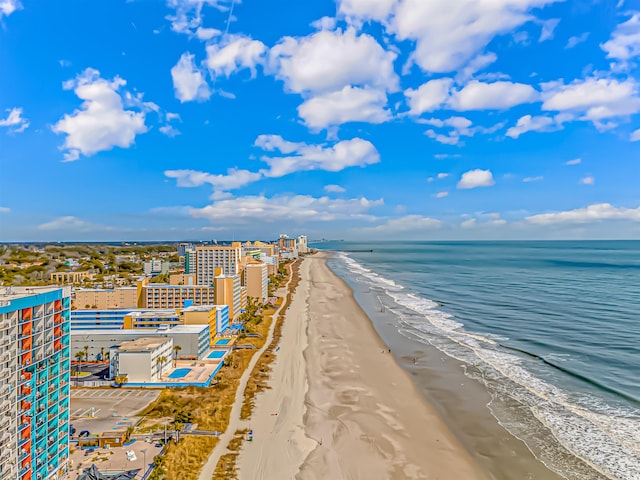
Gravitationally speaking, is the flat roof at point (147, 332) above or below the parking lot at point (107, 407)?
above

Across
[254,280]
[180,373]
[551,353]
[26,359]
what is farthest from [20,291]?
[254,280]

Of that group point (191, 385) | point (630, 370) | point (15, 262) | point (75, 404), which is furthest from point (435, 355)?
point (15, 262)

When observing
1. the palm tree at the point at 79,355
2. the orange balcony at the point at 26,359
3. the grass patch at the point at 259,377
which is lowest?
the grass patch at the point at 259,377

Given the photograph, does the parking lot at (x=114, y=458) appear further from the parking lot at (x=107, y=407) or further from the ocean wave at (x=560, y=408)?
the ocean wave at (x=560, y=408)

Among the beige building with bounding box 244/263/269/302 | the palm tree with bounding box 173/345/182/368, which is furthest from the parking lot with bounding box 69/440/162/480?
the beige building with bounding box 244/263/269/302

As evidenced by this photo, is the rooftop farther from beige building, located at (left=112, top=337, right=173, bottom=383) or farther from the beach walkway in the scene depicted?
beige building, located at (left=112, top=337, right=173, bottom=383)

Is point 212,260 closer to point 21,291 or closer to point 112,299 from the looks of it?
point 112,299

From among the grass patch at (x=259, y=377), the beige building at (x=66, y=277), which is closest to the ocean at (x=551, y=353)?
the grass patch at (x=259, y=377)

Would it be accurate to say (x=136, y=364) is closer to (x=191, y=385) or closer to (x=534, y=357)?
(x=191, y=385)

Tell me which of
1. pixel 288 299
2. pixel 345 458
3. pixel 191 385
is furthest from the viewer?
pixel 288 299
